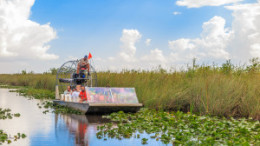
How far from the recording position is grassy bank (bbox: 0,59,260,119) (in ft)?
40.7

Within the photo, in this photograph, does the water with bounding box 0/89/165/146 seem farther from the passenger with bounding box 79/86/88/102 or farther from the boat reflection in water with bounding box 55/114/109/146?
the passenger with bounding box 79/86/88/102

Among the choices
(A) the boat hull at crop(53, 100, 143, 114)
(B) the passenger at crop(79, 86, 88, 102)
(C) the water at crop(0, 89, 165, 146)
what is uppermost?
(B) the passenger at crop(79, 86, 88, 102)

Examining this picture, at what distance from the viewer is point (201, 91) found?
13156 mm

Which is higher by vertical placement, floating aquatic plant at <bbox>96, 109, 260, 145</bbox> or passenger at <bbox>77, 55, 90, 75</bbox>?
passenger at <bbox>77, 55, 90, 75</bbox>

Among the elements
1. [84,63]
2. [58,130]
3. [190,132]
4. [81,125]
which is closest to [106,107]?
[81,125]

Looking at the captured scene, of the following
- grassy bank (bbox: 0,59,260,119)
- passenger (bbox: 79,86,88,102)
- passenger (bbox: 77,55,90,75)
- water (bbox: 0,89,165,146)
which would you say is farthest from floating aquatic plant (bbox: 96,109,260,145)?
passenger (bbox: 77,55,90,75)

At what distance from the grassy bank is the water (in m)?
3.40

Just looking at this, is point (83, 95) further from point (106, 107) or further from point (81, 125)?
point (81, 125)

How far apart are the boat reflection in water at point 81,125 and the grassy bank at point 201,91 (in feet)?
10.9

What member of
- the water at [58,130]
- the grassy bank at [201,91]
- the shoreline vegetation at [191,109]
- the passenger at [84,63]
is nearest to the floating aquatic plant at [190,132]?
the shoreline vegetation at [191,109]

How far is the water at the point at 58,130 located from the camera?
802 cm

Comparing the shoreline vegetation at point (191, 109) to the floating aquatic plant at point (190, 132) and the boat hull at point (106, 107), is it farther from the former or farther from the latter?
the boat hull at point (106, 107)

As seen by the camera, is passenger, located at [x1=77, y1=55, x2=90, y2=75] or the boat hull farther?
passenger, located at [x1=77, y1=55, x2=90, y2=75]

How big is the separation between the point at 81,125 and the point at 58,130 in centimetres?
105
